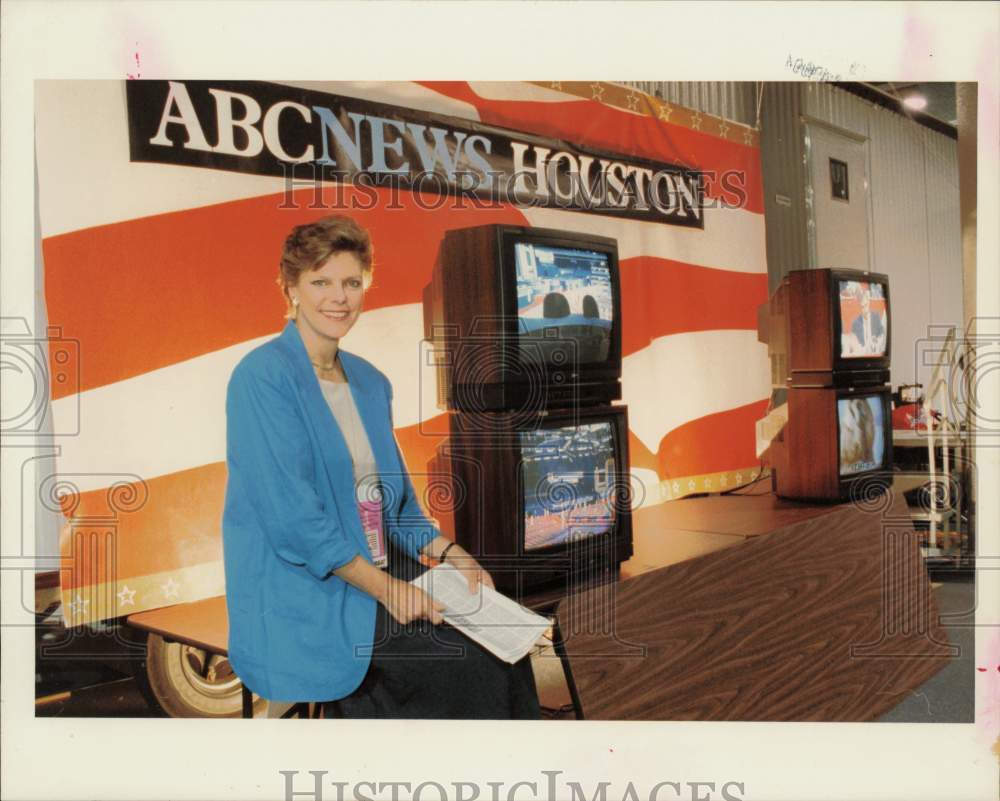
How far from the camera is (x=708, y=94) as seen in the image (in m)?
2.22

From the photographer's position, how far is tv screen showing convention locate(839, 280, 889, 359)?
2.46 meters

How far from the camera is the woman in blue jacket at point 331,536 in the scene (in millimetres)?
1952

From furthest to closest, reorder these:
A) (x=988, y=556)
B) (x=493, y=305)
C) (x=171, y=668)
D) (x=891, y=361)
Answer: (x=891, y=361)
(x=988, y=556)
(x=171, y=668)
(x=493, y=305)

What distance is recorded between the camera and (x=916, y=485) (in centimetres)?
236

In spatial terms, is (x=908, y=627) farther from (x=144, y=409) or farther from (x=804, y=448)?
(x=144, y=409)

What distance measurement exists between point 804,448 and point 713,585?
0.64 metres

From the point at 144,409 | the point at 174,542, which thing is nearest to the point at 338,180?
the point at 144,409

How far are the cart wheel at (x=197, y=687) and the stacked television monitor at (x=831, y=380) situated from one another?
5.37 ft

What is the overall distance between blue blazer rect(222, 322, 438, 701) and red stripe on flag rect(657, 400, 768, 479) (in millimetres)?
914

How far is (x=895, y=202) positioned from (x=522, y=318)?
46.7 inches

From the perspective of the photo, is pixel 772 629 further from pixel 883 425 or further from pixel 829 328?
pixel 829 328

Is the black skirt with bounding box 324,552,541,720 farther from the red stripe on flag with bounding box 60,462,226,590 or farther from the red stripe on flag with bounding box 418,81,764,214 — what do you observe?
the red stripe on flag with bounding box 418,81,764,214

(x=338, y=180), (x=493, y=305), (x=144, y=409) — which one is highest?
(x=338, y=180)

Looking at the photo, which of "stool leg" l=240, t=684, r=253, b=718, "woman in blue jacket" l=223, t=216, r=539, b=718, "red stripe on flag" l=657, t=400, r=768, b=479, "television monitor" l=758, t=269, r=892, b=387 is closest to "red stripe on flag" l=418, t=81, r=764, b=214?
"television monitor" l=758, t=269, r=892, b=387
